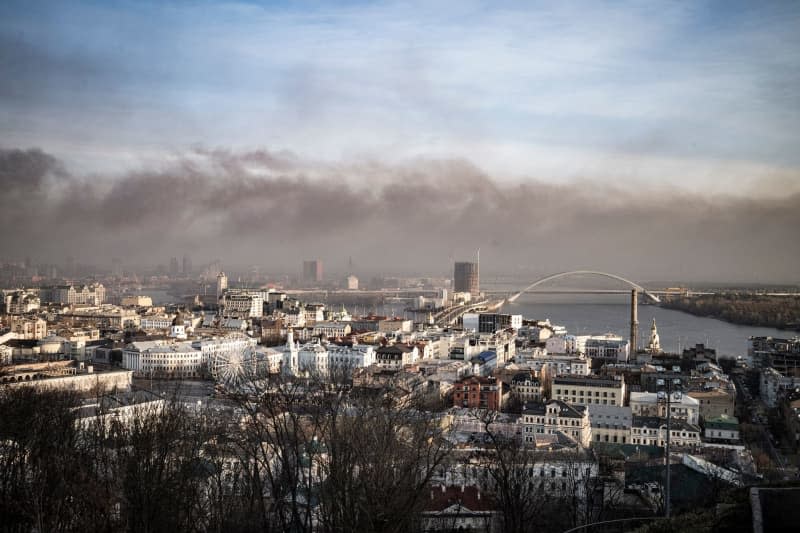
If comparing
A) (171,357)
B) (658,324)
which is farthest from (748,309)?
(171,357)

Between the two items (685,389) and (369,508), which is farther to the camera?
(685,389)

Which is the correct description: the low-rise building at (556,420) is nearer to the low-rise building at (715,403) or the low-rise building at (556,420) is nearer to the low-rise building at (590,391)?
the low-rise building at (590,391)

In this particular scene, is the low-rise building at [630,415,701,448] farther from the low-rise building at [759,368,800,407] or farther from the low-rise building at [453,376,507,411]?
the low-rise building at [759,368,800,407]

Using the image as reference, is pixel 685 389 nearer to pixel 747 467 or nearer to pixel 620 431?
pixel 620 431

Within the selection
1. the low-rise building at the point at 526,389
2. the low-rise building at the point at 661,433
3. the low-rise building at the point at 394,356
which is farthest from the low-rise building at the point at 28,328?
the low-rise building at the point at 661,433

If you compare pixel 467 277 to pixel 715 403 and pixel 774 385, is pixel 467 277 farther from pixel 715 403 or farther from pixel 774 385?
pixel 715 403

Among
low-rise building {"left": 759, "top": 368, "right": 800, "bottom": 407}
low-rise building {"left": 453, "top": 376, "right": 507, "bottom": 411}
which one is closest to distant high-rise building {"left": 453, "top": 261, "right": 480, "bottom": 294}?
low-rise building {"left": 759, "top": 368, "right": 800, "bottom": 407}

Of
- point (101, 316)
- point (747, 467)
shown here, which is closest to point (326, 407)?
point (747, 467)
